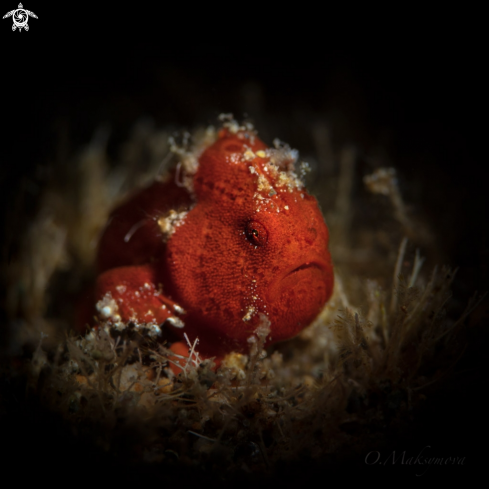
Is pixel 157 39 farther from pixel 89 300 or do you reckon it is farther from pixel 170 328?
pixel 170 328

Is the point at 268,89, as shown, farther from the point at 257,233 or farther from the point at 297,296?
the point at 297,296

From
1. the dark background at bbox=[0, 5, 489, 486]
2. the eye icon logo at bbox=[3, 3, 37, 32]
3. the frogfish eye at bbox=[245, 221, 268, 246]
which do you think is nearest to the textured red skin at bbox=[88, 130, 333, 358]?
the frogfish eye at bbox=[245, 221, 268, 246]

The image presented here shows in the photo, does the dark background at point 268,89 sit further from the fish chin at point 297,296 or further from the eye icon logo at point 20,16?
the fish chin at point 297,296

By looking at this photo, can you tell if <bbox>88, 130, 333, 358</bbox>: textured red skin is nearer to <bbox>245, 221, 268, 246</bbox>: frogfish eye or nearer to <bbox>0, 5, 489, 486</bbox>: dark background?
<bbox>245, 221, 268, 246</bbox>: frogfish eye

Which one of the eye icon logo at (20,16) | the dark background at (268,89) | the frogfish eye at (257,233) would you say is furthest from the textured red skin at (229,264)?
the eye icon logo at (20,16)

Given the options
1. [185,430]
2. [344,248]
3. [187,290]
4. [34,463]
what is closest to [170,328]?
[187,290]

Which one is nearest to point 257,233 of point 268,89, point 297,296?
point 297,296
